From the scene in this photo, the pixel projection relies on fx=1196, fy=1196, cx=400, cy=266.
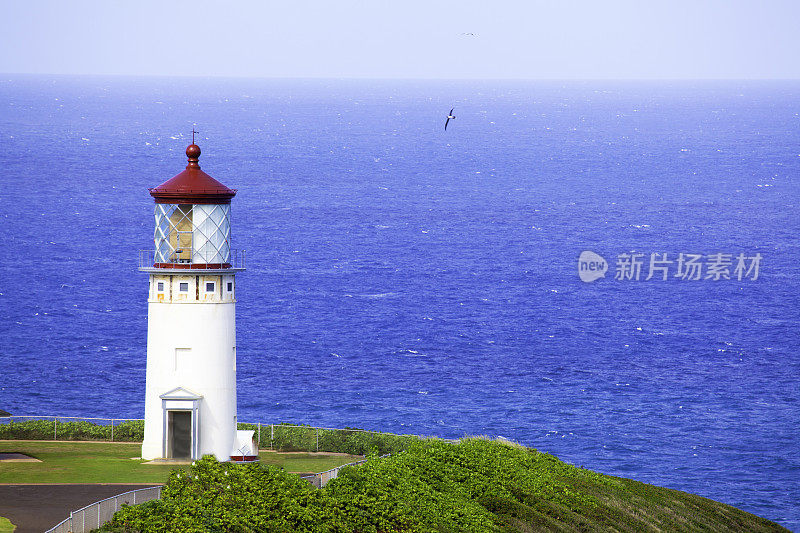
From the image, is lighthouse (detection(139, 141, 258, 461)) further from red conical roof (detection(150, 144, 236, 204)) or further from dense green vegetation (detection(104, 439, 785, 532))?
dense green vegetation (detection(104, 439, 785, 532))

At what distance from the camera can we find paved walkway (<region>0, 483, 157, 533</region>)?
2308 cm

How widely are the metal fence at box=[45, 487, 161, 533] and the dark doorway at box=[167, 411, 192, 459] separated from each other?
689cm

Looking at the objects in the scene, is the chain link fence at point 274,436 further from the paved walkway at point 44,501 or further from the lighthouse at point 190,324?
the paved walkway at point 44,501

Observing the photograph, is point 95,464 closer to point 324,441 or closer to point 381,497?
point 324,441

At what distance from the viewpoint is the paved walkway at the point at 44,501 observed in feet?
75.7

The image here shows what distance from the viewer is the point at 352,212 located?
557ft

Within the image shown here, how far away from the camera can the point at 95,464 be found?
3089cm

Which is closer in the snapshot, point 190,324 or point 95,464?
point 190,324

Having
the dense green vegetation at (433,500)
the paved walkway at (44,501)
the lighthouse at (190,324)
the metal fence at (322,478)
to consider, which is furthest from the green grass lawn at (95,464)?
the dense green vegetation at (433,500)

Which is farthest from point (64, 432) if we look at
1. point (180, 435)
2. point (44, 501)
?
point (44, 501)

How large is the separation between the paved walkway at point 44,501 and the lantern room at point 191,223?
6.29 meters

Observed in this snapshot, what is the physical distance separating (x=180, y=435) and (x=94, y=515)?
9143mm

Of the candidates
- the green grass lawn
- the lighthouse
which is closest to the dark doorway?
the lighthouse

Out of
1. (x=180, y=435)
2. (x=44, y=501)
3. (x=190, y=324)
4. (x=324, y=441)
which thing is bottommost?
(x=44, y=501)
